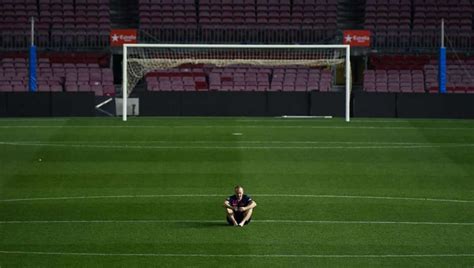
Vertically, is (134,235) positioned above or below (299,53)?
below

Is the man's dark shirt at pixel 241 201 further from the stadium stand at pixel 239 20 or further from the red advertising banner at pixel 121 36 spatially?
the stadium stand at pixel 239 20

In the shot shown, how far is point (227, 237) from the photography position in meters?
27.0

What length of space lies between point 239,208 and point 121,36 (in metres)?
30.8

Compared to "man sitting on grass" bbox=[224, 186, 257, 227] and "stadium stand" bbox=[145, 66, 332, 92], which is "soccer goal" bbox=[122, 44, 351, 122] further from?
"man sitting on grass" bbox=[224, 186, 257, 227]

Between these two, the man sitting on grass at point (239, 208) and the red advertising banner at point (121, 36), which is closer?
the man sitting on grass at point (239, 208)

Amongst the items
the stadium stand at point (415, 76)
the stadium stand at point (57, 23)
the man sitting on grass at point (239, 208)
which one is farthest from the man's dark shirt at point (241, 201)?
the stadium stand at point (57, 23)

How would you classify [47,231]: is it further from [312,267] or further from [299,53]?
[299,53]

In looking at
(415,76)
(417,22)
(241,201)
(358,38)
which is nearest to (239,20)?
(358,38)

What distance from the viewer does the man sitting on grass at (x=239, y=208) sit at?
2775 cm

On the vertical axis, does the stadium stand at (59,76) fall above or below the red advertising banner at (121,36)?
below

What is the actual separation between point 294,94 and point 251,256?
2579 centimetres

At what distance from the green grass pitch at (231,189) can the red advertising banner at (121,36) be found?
30.2ft

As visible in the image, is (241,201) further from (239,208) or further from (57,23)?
(57,23)

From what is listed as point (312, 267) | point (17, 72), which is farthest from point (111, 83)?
point (312, 267)
